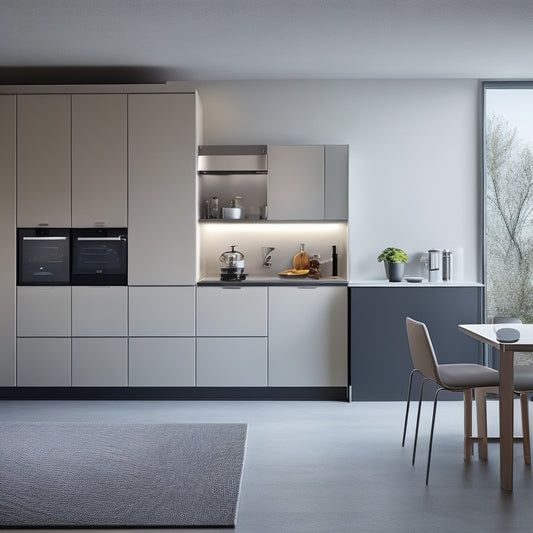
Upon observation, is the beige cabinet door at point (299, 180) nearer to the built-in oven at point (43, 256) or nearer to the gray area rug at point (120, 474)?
the built-in oven at point (43, 256)

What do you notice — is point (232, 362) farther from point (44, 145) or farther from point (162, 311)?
point (44, 145)

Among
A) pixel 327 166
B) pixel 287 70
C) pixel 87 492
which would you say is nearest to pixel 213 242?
pixel 327 166

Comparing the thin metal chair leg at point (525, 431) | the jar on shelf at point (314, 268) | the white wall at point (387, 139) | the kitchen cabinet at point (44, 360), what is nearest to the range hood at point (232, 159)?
the white wall at point (387, 139)

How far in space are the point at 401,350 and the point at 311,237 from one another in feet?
4.18

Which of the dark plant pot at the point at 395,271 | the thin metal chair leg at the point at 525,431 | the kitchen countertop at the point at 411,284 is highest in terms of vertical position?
the dark plant pot at the point at 395,271

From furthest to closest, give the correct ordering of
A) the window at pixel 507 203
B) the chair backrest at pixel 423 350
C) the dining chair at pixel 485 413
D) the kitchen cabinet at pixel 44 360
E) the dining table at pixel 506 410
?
the window at pixel 507 203, the kitchen cabinet at pixel 44 360, the dining chair at pixel 485 413, the chair backrest at pixel 423 350, the dining table at pixel 506 410

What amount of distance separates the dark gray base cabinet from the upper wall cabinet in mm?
758

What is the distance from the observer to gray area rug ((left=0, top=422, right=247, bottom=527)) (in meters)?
2.89

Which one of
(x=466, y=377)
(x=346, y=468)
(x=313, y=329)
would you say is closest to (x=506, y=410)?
(x=466, y=377)

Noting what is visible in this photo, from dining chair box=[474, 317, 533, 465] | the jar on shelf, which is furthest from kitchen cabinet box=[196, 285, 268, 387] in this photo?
dining chair box=[474, 317, 533, 465]

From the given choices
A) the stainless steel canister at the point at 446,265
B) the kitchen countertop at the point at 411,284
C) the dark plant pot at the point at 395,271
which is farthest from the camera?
the stainless steel canister at the point at 446,265

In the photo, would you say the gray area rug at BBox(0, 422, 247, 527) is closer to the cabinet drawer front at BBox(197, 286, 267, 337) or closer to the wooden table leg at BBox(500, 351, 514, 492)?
the cabinet drawer front at BBox(197, 286, 267, 337)

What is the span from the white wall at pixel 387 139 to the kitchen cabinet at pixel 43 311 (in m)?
1.82

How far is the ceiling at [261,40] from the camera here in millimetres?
3906
